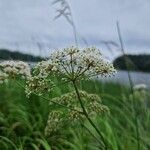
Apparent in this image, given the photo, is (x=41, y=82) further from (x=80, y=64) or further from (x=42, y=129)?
(x=42, y=129)

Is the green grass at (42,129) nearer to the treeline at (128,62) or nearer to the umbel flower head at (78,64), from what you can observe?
the treeline at (128,62)

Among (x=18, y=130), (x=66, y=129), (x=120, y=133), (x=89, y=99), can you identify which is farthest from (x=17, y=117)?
(x=89, y=99)

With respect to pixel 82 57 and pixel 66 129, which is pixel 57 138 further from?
pixel 82 57

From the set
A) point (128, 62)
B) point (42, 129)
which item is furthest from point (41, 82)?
point (42, 129)

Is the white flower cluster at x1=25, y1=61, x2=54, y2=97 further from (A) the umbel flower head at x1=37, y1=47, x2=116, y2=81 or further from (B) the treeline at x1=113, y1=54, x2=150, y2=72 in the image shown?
(B) the treeline at x1=113, y1=54, x2=150, y2=72

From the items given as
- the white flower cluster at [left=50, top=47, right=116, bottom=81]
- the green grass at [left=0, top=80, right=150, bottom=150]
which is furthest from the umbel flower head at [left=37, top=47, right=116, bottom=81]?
the green grass at [left=0, top=80, right=150, bottom=150]

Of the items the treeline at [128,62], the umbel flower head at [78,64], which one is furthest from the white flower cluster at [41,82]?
the treeline at [128,62]
